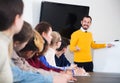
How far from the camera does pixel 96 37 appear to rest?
5328 mm

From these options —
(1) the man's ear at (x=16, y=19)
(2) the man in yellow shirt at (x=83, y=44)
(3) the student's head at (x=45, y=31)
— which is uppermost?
(1) the man's ear at (x=16, y=19)

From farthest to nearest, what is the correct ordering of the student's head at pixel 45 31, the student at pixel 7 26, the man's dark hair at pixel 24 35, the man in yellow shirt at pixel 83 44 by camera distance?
→ 1. the man in yellow shirt at pixel 83 44
2. the student's head at pixel 45 31
3. the man's dark hair at pixel 24 35
4. the student at pixel 7 26

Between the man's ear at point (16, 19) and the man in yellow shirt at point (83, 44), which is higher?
the man's ear at point (16, 19)

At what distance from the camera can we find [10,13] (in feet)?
3.02

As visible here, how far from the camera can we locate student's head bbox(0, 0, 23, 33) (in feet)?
2.99

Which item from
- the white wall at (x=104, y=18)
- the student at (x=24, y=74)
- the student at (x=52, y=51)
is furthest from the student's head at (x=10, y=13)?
the white wall at (x=104, y=18)

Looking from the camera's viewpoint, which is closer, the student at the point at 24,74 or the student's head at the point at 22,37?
the student at the point at 24,74

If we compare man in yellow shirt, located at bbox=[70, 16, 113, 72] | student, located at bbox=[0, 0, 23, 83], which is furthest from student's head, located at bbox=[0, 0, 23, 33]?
man in yellow shirt, located at bbox=[70, 16, 113, 72]

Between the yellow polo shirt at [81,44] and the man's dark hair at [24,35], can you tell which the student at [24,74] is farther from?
the yellow polo shirt at [81,44]

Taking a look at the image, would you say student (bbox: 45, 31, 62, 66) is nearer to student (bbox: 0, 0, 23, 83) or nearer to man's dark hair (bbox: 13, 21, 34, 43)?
man's dark hair (bbox: 13, 21, 34, 43)

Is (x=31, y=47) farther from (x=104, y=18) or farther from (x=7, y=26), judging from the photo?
(x=104, y=18)

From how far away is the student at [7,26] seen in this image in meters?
0.88

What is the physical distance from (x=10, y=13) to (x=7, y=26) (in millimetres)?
52

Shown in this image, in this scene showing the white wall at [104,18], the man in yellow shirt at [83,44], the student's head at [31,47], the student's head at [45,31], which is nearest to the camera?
the student's head at [31,47]
